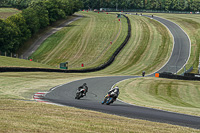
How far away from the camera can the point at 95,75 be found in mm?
52219

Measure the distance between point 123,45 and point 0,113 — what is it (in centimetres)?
7524

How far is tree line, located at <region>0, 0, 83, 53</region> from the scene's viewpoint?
267 ft

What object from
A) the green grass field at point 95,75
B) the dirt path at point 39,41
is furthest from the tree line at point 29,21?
the green grass field at point 95,75

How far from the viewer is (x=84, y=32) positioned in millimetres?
104250

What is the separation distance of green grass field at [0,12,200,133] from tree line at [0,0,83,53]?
654 centimetres

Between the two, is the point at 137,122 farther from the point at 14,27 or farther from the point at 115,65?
the point at 14,27

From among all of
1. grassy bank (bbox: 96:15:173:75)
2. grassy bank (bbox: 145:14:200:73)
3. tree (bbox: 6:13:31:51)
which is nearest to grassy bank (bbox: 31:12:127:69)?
grassy bank (bbox: 96:15:173:75)

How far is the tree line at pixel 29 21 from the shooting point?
8131 cm

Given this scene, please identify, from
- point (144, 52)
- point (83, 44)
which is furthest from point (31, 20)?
point (144, 52)

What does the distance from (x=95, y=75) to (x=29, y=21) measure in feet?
167

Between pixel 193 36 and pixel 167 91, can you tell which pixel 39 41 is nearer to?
pixel 193 36

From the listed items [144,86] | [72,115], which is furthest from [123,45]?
[72,115]

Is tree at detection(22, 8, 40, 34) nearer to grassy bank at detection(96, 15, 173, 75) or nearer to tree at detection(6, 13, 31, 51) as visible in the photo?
tree at detection(6, 13, 31, 51)

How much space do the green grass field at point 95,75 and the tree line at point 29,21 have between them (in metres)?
6.54
